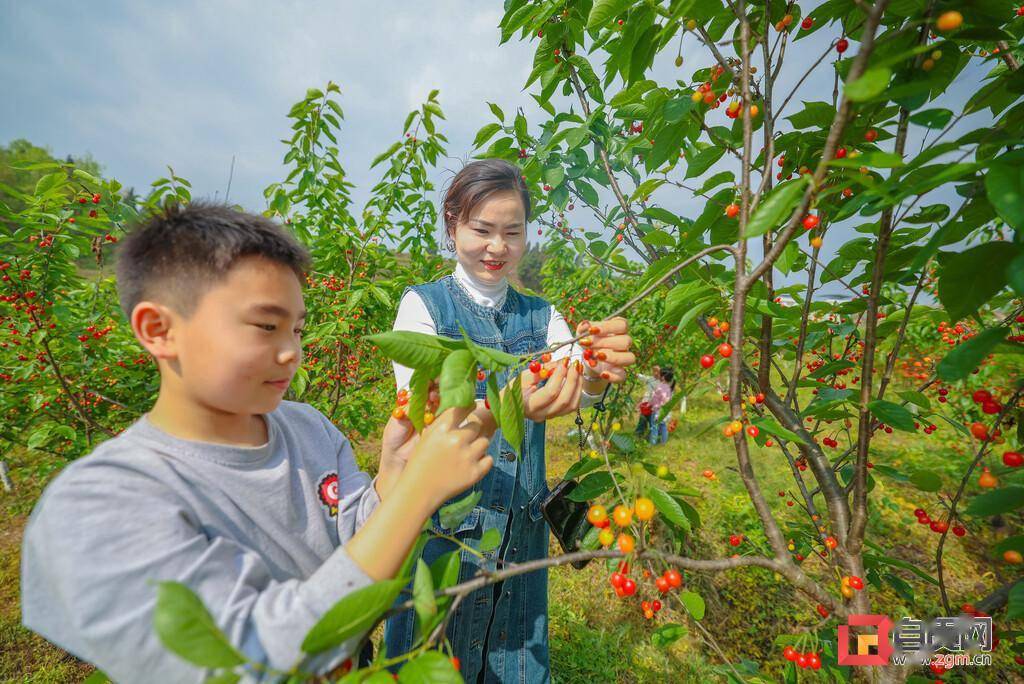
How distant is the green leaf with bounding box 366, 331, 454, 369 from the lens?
83cm

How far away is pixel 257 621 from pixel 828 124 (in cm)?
174

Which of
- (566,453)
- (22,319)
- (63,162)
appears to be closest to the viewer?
(63,162)

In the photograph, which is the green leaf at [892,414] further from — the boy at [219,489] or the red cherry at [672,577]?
the boy at [219,489]

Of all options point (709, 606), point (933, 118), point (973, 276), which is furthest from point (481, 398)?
point (709, 606)

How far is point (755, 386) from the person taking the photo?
58.5 inches

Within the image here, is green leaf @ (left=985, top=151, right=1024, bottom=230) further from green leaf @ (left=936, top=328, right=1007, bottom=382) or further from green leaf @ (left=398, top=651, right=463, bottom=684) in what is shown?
green leaf @ (left=398, top=651, right=463, bottom=684)

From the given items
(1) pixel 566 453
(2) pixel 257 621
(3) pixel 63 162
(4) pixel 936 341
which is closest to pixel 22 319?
(3) pixel 63 162

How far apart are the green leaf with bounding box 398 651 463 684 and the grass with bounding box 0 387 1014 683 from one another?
1.21m

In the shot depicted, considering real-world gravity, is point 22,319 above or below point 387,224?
below

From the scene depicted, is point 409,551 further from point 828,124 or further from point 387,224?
point 387,224

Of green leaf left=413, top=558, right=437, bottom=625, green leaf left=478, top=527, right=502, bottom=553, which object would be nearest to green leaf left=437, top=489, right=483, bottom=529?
green leaf left=478, top=527, right=502, bottom=553

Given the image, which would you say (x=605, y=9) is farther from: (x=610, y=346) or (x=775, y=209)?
(x=610, y=346)

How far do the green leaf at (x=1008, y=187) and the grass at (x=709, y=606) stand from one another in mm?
1451

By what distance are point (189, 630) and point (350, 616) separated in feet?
0.64
